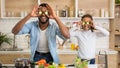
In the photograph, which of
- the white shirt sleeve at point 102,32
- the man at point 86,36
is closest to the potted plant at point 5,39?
the man at point 86,36

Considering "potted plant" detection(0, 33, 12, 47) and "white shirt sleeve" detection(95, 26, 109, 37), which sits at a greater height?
"white shirt sleeve" detection(95, 26, 109, 37)

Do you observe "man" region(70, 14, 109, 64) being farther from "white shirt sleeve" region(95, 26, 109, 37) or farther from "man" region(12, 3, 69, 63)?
"man" region(12, 3, 69, 63)

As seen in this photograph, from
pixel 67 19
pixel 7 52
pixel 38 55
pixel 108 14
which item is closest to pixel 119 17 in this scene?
pixel 108 14

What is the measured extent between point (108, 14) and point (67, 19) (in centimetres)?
83

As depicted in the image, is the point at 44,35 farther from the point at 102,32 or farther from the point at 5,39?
the point at 5,39

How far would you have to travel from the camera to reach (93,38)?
3199 millimetres

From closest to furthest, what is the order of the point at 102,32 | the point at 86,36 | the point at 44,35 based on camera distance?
the point at 44,35 → the point at 86,36 → the point at 102,32

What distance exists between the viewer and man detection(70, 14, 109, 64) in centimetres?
306

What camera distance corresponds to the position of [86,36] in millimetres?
3178

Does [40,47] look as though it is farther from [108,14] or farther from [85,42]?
[108,14]

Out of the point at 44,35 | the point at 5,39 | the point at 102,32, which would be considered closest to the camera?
the point at 44,35

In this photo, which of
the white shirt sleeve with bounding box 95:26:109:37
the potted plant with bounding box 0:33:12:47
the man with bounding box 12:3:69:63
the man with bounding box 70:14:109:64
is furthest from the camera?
the potted plant with bounding box 0:33:12:47

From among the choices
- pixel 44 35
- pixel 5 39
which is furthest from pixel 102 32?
pixel 5 39

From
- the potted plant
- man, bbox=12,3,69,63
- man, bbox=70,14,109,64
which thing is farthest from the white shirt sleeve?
the potted plant
